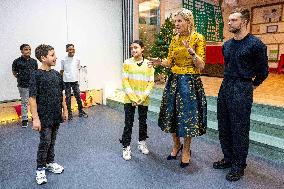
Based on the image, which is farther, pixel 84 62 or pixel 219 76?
pixel 219 76

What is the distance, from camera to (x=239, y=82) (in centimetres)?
306

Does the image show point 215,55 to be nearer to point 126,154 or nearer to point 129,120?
point 129,120

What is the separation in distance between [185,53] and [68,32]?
437 centimetres

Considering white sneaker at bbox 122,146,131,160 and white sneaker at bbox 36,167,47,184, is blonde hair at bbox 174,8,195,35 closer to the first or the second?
white sneaker at bbox 122,146,131,160

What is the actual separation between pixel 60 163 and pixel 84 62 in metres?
3.90

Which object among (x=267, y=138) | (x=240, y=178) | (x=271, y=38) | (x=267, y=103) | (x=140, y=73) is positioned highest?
(x=271, y=38)

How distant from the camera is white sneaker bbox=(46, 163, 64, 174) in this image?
3407 millimetres

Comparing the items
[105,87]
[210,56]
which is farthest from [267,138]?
[210,56]

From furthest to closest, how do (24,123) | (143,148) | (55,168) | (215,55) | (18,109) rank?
(215,55) → (18,109) → (24,123) → (143,148) → (55,168)

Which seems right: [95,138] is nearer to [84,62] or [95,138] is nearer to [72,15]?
[84,62]

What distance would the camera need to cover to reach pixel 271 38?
1138 cm

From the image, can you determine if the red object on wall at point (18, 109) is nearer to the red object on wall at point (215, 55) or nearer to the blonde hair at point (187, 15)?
the blonde hair at point (187, 15)

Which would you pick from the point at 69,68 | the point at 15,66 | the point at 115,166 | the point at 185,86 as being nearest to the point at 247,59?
the point at 185,86

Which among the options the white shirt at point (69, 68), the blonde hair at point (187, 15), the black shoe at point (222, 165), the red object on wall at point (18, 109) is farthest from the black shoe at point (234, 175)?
the red object on wall at point (18, 109)
